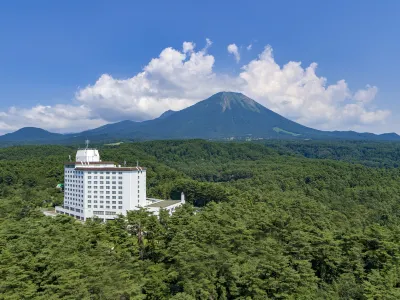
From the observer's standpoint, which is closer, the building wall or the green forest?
the green forest

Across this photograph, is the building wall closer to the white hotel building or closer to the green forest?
the white hotel building

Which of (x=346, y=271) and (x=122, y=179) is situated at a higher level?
(x=122, y=179)

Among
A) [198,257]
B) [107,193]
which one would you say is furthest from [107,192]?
[198,257]

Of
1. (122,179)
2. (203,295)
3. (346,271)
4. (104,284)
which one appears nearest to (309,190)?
(122,179)

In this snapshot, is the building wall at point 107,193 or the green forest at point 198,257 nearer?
the green forest at point 198,257

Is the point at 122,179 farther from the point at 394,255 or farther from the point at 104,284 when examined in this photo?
the point at 394,255

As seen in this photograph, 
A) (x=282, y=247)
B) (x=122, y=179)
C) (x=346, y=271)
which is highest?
(x=122, y=179)

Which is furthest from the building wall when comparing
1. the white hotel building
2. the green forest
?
the green forest

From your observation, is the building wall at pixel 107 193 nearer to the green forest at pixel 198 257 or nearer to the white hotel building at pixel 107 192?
the white hotel building at pixel 107 192

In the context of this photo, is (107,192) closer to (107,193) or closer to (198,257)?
(107,193)

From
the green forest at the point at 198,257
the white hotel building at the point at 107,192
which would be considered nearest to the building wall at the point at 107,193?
the white hotel building at the point at 107,192

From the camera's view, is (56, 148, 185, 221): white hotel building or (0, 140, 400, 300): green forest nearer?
(0, 140, 400, 300): green forest
